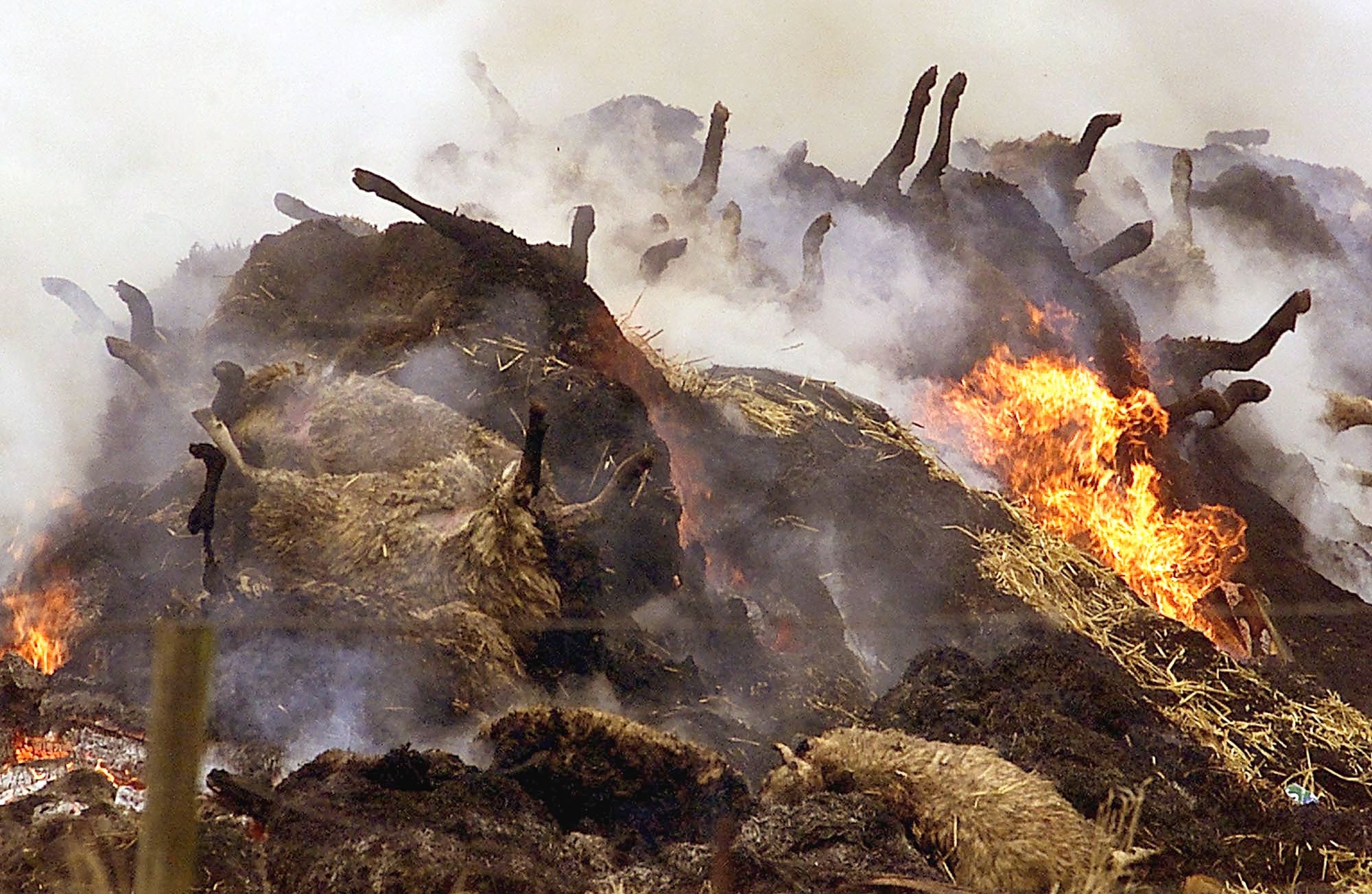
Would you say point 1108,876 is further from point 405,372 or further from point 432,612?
point 405,372

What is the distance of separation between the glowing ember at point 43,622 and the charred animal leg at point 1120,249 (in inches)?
378

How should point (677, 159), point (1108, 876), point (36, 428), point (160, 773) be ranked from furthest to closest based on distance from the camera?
1. point (677, 159)
2. point (36, 428)
3. point (1108, 876)
4. point (160, 773)

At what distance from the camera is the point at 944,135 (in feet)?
39.6

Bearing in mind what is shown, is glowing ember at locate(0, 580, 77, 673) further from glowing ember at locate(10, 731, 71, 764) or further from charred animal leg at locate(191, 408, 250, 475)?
charred animal leg at locate(191, 408, 250, 475)

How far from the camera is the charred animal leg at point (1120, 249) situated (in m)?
11.9

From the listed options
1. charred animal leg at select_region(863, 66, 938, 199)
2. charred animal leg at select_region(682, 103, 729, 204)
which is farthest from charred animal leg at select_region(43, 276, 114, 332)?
charred animal leg at select_region(863, 66, 938, 199)

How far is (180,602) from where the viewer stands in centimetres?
651

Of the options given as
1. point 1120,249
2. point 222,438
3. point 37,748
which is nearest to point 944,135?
point 1120,249

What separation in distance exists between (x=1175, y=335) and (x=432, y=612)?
41.5 feet

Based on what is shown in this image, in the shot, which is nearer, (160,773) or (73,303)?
(160,773)

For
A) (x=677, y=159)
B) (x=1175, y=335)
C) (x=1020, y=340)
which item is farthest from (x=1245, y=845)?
(x=677, y=159)

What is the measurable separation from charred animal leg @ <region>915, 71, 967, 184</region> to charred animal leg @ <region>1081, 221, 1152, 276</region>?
1868 mm

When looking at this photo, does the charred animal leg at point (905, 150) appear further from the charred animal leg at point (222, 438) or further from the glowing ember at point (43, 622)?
the glowing ember at point (43, 622)

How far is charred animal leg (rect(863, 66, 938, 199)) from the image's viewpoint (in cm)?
1218
